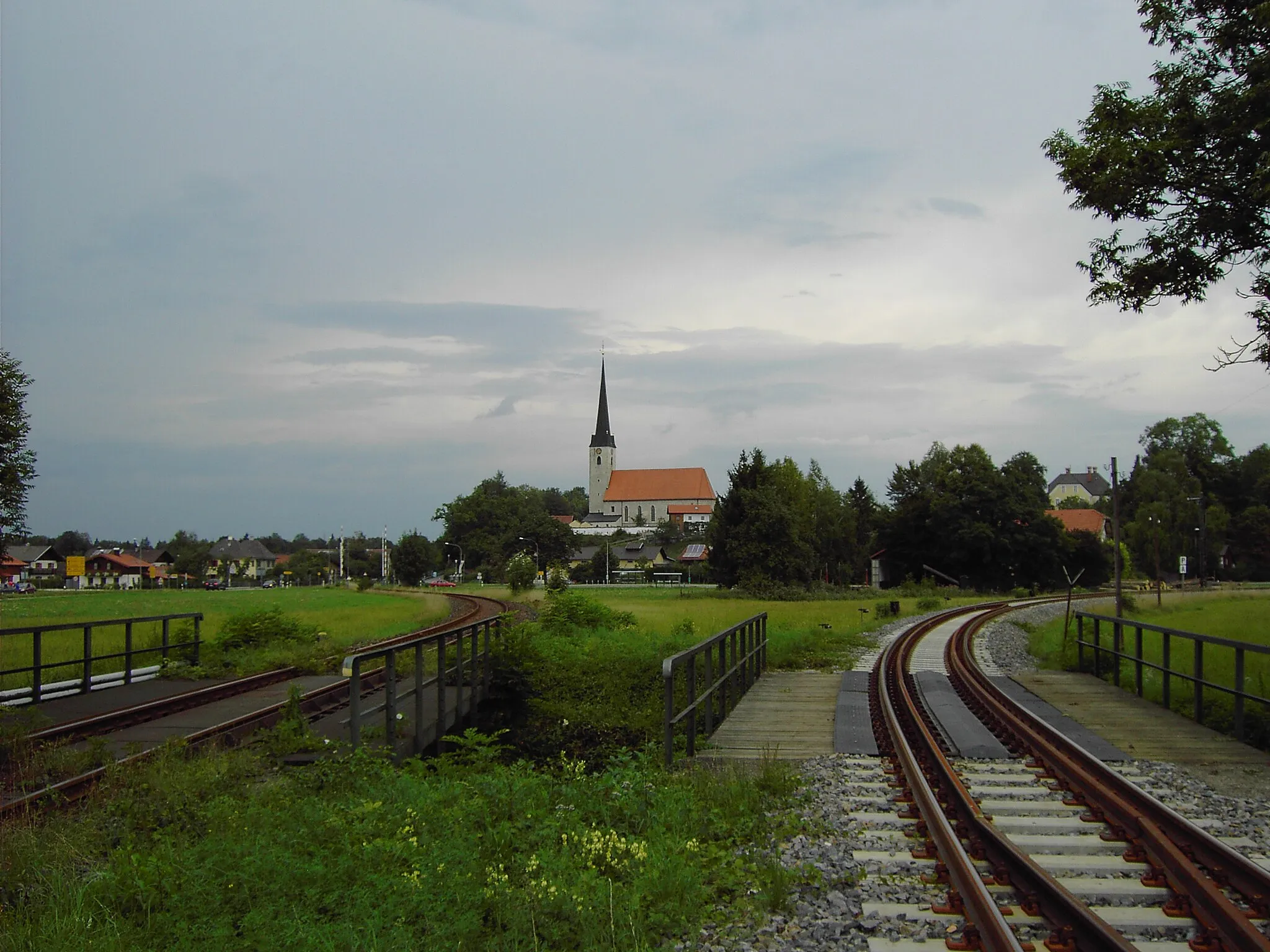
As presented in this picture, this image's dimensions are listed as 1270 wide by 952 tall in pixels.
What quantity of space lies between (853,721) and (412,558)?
305 ft

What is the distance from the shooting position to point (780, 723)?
1159cm

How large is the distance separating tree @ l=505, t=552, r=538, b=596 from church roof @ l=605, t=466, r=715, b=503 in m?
132

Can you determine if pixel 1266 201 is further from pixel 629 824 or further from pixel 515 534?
pixel 515 534

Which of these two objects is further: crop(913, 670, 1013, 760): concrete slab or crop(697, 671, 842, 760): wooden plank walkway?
crop(697, 671, 842, 760): wooden plank walkway

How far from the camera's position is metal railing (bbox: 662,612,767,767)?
9.29 m

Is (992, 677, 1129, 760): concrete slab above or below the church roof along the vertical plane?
below

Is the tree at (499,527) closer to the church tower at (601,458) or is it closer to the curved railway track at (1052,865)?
the church tower at (601,458)

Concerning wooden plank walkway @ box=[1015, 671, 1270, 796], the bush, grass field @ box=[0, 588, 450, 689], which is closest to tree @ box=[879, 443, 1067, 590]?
grass field @ box=[0, 588, 450, 689]

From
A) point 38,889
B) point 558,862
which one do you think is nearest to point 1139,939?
point 558,862

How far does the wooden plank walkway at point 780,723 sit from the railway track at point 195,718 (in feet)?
13.4

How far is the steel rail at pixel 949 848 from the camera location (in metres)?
4.80

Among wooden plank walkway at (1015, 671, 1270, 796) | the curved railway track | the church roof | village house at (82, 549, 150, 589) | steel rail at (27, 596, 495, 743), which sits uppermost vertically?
the church roof

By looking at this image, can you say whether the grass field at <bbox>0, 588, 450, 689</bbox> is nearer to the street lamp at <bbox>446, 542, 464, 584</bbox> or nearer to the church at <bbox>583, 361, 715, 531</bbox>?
the street lamp at <bbox>446, 542, 464, 584</bbox>

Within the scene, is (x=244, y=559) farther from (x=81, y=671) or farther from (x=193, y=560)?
(x=81, y=671)
